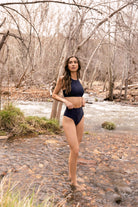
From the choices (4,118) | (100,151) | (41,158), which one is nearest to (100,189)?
(41,158)

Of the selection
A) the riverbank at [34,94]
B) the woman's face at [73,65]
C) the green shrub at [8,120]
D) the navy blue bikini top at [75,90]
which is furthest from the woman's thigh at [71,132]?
the riverbank at [34,94]

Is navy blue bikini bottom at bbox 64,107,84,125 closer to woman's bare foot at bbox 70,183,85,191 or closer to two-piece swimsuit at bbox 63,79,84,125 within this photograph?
two-piece swimsuit at bbox 63,79,84,125

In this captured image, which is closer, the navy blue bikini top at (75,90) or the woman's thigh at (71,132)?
the woman's thigh at (71,132)

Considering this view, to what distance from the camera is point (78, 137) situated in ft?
10.2

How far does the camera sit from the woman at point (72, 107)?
285 centimetres

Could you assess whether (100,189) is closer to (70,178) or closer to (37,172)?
(70,178)

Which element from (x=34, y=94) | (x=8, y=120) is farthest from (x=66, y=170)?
(x=34, y=94)

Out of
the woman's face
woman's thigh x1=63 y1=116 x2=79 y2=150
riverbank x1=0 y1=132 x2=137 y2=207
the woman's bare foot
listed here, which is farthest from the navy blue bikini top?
the woman's bare foot

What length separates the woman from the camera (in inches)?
112

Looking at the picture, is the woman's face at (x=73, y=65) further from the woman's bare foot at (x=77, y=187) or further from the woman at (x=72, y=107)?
the woman's bare foot at (x=77, y=187)

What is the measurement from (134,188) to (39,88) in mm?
13852

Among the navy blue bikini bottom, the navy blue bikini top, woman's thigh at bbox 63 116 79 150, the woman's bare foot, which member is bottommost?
the woman's bare foot

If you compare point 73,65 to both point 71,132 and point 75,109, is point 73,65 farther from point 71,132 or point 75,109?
point 71,132

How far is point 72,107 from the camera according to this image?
2.79m
